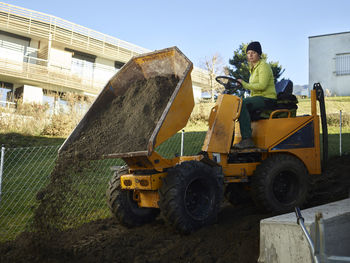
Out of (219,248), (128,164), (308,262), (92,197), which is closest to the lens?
(308,262)

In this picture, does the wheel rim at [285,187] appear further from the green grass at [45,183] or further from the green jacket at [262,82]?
the green grass at [45,183]

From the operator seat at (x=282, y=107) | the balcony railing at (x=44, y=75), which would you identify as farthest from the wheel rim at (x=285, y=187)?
the balcony railing at (x=44, y=75)

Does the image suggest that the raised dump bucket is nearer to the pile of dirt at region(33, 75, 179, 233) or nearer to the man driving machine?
the pile of dirt at region(33, 75, 179, 233)

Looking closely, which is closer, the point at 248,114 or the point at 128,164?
the point at 128,164

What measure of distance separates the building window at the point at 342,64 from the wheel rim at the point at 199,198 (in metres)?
27.3

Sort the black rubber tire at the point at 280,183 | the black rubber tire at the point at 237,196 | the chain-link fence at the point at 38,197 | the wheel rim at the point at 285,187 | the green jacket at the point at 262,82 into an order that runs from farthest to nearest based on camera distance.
→ the black rubber tire at the point at 237,196
the green jacket at the point at 262,82
the wheel rim at the point at 285,187
the black rubber tire at the point at 280,183
the chain-link fence at the point at 38,197

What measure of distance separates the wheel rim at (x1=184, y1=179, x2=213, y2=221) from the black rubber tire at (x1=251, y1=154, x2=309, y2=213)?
857mm

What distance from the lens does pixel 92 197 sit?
669 cm

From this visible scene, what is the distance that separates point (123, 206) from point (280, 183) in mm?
2445

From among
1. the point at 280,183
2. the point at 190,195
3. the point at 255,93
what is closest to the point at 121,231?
the point at 190,195

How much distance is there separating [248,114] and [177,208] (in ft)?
6.63

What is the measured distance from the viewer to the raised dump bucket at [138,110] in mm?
4367

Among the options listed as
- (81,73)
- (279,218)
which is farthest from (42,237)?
(81,73)

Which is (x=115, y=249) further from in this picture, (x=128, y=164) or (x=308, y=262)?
(x=308, y=262)
